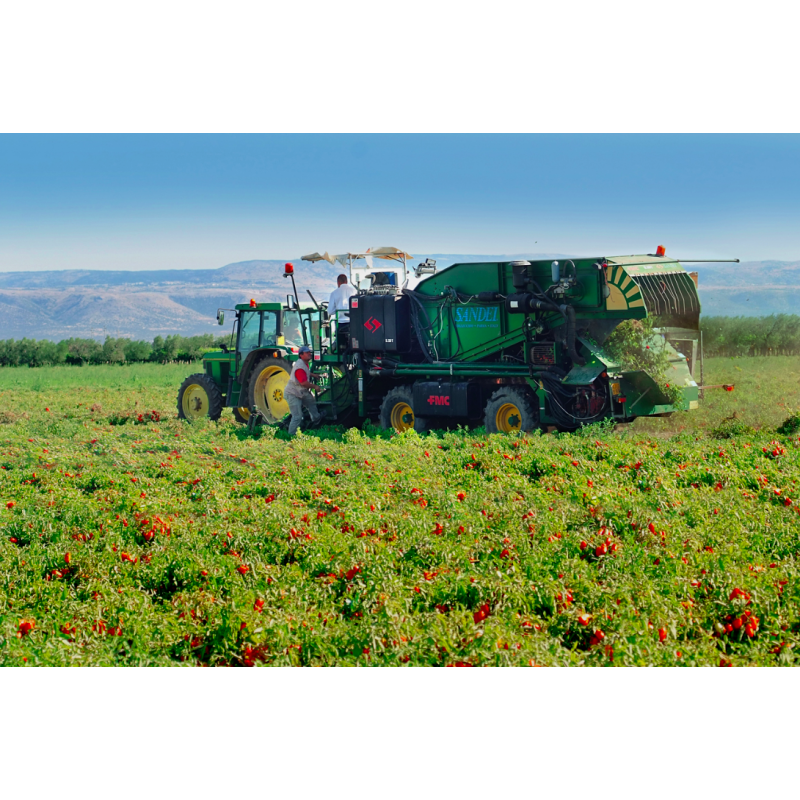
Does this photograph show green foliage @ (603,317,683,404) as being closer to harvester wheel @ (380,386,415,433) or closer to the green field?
the green field

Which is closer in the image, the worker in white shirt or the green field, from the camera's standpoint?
the green field

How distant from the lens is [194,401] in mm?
19781

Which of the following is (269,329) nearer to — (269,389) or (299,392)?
(269,389)

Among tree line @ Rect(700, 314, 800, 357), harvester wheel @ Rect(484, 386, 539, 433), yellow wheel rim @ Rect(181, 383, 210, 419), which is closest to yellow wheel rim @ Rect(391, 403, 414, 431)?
harvester wheel @ Rect(484, 386, 539, 433)

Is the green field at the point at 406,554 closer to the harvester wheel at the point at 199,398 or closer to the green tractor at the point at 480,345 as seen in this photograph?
the green tractor at the point at 480,345

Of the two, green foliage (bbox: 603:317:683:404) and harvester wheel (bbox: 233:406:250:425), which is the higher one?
green foliage (bbox: 603:317:683:404)

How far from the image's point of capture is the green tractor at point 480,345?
13992 mm

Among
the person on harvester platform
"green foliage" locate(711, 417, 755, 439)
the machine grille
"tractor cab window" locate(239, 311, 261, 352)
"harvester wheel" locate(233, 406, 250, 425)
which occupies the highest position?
"tractor cab window" locate(239, 311, 261, 352)

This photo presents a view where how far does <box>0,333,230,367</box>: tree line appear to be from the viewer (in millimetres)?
54875

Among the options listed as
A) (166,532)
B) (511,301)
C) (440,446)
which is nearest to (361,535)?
(166,532)

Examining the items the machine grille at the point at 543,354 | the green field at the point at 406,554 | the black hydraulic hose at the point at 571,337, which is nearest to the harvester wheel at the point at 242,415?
the green field at the point at 406,554

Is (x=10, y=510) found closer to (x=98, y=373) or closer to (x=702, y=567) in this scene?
(x=702, y=567)

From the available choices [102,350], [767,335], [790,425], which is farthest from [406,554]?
[102,350]

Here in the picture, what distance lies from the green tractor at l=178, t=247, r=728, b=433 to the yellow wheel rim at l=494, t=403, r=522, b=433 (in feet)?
0.06
